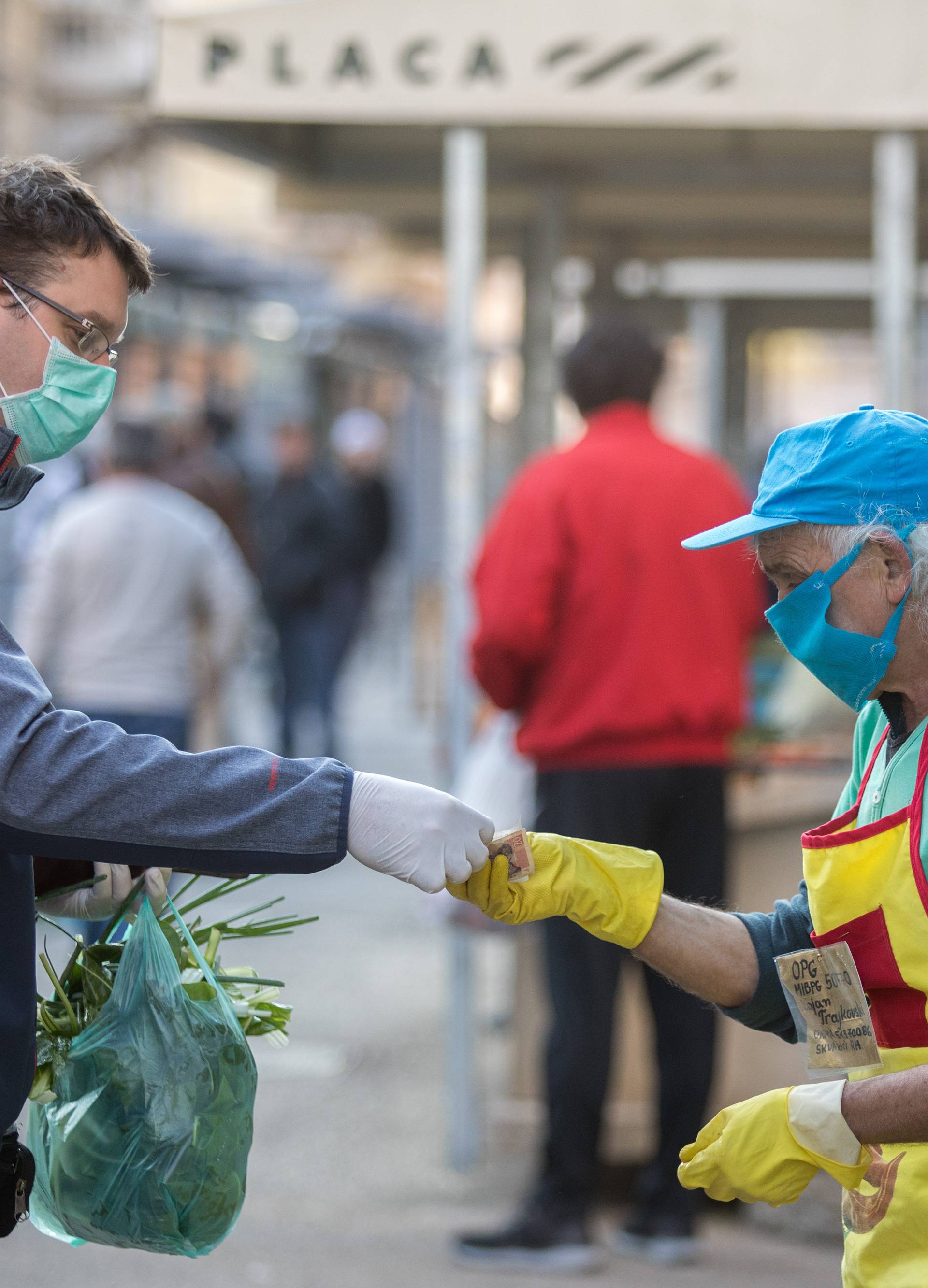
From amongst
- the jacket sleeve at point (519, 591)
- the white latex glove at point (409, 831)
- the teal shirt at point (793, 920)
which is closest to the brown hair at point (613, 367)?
the jacket sleeve at point (519, 591)

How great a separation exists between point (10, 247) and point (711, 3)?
2.61m

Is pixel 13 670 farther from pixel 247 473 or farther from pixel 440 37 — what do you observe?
pixel 247 473

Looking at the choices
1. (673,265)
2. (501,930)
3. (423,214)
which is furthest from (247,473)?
(501,930)

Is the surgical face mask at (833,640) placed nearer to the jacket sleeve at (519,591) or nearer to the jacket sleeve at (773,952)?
the jacket sleeve at (773,952)

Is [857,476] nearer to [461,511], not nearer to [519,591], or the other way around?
A: [519,591]

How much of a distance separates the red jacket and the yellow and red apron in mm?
1926

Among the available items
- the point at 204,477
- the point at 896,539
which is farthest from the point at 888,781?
the point at 204,477

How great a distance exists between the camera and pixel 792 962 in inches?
74.7

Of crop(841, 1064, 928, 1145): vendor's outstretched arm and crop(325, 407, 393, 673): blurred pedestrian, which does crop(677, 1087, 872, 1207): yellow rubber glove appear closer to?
crop(841, 1064, 928, 1145): vendor's outstretched arm

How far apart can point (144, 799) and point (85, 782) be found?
6 centimetres

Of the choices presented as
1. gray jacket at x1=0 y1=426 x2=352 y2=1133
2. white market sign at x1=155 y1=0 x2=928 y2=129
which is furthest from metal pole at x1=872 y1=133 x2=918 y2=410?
gray jacket at x1=0 y1=426 x2=352 y2=1133

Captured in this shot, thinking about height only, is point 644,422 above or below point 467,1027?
above

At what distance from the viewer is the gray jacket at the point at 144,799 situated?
1710 mm

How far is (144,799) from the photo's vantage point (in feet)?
5.65
